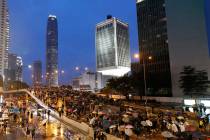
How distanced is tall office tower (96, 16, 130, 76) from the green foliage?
11036 cm

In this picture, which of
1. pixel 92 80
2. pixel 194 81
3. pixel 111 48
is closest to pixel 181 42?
pixel 194 81

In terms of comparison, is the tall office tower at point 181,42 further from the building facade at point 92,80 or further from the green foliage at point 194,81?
the building facade at point 92,80

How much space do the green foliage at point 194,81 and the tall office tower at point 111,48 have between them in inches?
4345

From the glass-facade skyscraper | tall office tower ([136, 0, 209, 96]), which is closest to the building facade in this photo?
the glass-facade skyscraper

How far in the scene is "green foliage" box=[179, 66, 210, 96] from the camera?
1944 inches

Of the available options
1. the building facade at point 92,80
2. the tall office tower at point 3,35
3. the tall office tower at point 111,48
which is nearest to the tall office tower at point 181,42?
the tall office tower at point 111,48

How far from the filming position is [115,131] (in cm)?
2198

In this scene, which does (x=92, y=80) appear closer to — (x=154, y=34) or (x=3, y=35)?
(x=3, y=35)

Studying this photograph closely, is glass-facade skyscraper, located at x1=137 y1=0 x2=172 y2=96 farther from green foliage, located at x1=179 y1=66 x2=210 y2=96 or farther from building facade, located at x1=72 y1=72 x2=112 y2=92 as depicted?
building facade, located at x1=72 y1=72 x2=112 y2=92

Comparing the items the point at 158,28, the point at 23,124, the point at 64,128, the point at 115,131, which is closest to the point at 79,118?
the point at 64,128

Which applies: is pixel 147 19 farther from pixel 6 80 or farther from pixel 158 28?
pixel 6 80

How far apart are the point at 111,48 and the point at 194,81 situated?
394 feet

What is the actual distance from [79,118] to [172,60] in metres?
34.3

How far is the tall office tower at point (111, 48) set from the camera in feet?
543
